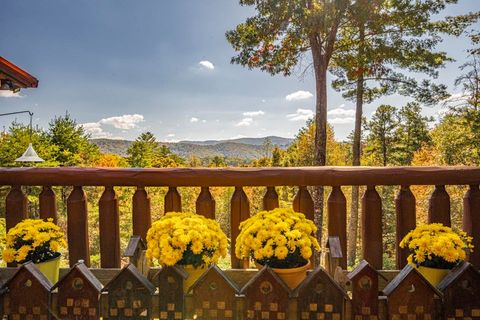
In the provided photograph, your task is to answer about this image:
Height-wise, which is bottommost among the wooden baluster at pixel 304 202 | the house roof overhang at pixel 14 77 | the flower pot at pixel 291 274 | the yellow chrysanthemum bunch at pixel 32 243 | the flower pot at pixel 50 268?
the flower pot at pixel 50 268

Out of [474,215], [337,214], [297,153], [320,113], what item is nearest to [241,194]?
[337,214]

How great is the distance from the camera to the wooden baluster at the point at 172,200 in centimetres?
169

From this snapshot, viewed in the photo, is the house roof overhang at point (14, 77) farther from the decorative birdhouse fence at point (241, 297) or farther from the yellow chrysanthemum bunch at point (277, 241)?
the yellow chrysanthemum bunch at point (277, 241)

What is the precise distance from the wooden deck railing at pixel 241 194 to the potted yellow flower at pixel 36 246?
0.36 meters

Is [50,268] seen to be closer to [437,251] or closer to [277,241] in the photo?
[277,241]

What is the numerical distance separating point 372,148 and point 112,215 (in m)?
30.2

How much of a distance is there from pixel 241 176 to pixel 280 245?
1.97ft

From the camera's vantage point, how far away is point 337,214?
1652mm

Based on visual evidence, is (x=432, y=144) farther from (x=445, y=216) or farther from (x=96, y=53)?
(x=96, y=53)

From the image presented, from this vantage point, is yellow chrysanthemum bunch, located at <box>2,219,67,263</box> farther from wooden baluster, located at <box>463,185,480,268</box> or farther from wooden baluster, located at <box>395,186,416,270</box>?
wooden baluster, located at <box>463,185,480,268</box>

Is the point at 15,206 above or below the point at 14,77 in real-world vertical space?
below

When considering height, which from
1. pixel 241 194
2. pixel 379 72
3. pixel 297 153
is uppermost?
pixel 379 72

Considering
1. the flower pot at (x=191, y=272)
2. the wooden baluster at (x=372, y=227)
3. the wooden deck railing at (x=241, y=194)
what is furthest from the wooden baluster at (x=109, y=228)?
the wooden baluster at (x=372, y=227)

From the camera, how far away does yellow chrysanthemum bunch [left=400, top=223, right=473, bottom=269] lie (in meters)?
0.99
